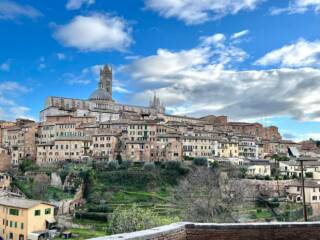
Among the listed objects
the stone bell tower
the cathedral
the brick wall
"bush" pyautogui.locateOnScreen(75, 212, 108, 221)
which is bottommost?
"bush" pyautogui.locateOnScreen(75, 212, 108, 221)

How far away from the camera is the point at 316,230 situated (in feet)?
29.8

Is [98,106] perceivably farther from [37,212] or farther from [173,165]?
[37,212]

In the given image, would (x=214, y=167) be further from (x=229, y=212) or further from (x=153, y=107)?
(x=153, y=107)

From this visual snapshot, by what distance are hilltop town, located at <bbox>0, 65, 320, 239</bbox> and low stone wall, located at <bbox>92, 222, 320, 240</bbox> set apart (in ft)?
105

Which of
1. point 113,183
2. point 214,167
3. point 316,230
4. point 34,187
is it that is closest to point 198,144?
point 214,167

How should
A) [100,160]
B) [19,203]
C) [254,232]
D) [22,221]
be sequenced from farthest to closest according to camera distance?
[100,160], [19,203], [22,221], [254,232]

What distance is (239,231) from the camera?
852 centimetres

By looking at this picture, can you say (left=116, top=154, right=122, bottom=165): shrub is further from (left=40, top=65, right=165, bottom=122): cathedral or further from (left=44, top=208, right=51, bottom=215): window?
(left=44, top=208, right=51, bottom=215): window

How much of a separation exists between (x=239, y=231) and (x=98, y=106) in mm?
103472

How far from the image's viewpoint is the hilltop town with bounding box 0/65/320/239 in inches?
2041

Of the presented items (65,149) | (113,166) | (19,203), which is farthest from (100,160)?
(19,203)

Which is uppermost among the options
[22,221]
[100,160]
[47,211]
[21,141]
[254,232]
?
[21,141]

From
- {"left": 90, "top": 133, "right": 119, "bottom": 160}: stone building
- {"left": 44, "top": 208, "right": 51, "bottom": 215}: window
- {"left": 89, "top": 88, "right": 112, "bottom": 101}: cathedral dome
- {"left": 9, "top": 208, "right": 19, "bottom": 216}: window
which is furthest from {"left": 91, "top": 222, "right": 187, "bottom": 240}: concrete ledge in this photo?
{"left": 89, "top": 88, "right": 112, "bottom": 101}: cathedral dome

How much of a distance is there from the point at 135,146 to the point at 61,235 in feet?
113
